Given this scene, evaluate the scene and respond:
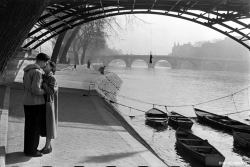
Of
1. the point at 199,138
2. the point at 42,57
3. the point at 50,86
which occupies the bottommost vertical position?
the point at 199,138

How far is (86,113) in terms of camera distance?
12.0 m

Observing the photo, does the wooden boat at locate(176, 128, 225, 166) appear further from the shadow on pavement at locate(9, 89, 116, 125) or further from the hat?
the hat

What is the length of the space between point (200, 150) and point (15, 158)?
7.48 metres

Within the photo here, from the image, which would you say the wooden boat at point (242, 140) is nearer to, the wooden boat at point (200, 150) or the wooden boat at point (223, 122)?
the wooden boat at point (223, 122)

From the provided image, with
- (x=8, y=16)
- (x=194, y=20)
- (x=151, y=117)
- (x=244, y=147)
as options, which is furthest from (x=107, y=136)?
(x=194, y=20)

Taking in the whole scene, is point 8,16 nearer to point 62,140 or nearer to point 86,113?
point 62,140

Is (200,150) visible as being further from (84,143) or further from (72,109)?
(84,143)

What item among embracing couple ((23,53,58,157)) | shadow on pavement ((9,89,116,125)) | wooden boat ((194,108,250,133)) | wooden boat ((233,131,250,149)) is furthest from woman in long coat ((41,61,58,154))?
wooden boat ((194,108,250,133))

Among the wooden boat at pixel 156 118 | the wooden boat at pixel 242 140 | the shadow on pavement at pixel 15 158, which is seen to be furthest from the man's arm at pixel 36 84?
the wooden boat at pixel 156 118

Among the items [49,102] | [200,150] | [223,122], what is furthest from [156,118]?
[49,102]

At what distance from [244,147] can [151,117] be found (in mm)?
6425

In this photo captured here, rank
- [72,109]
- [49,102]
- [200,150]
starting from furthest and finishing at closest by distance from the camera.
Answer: [72,109] < [200,150] < [49,102]

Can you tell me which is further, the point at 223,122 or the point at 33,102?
the point at 223,122

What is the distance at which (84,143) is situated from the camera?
308 inches
